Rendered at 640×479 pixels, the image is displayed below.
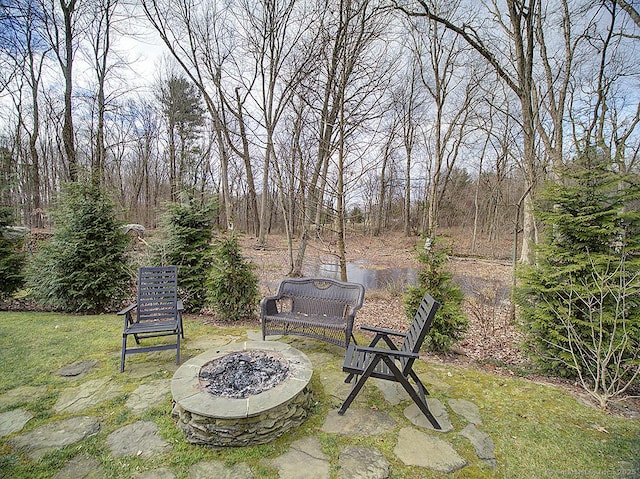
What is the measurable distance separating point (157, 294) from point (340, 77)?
457 centimetres

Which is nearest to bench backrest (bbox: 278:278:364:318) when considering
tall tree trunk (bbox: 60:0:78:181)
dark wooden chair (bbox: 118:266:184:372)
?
dark wooden chair (bbox: 118:266:184:372)

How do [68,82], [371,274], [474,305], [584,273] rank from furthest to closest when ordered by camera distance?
[371,274], [68,82], [474,305], [584,273]

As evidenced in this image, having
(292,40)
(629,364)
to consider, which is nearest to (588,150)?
(629,364)

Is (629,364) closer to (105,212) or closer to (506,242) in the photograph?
(105,212)

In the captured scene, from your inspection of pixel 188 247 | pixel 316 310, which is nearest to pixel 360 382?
pixel 316 310

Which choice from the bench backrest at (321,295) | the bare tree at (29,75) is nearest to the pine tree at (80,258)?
the bare tree at (29,75)

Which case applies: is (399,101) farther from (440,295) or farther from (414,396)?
(414,396)

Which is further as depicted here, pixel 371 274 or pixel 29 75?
pixel 29 75

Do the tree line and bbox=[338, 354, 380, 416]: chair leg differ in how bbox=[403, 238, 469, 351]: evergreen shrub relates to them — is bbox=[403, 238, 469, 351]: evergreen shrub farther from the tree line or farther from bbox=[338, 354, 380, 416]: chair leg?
bbox=[338, 354, 380, 416]: chair leg

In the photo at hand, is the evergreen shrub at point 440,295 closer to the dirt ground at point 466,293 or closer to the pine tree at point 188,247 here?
the dirt ground at point 466,293

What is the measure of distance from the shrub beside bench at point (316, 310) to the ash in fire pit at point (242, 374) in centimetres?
91

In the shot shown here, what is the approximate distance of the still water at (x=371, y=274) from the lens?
9.58 m

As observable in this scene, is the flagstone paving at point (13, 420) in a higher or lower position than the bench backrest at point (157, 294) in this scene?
lower

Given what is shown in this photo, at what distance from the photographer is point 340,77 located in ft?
16.9
